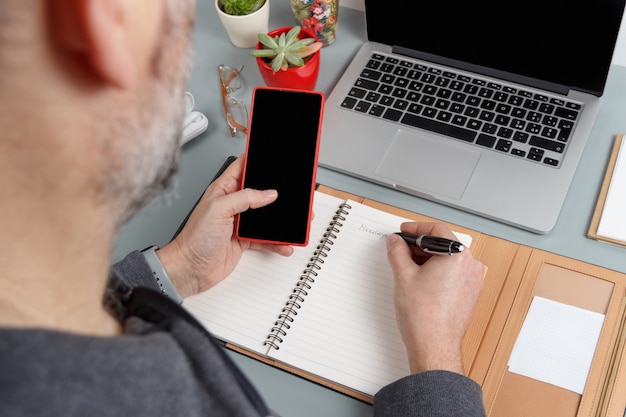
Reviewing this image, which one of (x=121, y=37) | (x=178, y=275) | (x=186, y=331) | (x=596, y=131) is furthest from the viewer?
(x=596, y=131)

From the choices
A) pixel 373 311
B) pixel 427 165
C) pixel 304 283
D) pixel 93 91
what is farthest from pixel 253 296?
pixel 93 91

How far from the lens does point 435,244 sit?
875mm

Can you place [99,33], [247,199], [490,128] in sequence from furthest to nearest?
[490,128] < [247,199] < [99,33]

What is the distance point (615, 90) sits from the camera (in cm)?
110

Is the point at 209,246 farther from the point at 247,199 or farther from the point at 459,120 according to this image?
the point at 459,120

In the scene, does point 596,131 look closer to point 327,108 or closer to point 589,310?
point 589,310

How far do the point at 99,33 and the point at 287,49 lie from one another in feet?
2.36

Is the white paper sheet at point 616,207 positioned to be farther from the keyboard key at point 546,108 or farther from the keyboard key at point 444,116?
the keyboard key at point 444,116

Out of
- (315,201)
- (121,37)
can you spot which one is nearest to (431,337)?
(315,201)

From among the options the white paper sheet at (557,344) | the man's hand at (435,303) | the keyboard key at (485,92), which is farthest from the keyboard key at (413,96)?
the white paper sheet at (557,344)

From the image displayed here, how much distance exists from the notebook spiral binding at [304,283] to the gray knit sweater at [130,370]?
26cm

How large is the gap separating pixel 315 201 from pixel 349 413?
1.11 feet

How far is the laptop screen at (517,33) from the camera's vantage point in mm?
966

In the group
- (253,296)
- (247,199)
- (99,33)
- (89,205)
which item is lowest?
(253,296)
